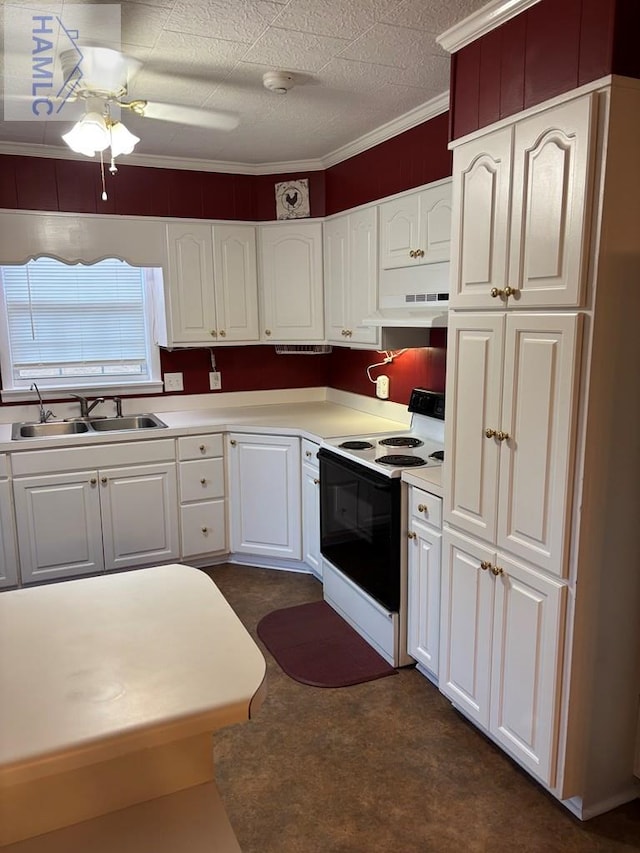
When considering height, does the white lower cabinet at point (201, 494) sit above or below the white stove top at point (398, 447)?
below

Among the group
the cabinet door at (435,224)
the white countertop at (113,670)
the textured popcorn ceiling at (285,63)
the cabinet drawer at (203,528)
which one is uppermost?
the textured popcorn ceiling at (285,63)

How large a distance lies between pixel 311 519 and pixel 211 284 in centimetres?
159

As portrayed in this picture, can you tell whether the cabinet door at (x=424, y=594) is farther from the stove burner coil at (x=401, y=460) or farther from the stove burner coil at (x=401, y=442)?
the stove burner coil at (x=401, y=442)

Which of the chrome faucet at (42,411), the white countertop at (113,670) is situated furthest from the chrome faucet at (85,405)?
the white countertop at (113,670)

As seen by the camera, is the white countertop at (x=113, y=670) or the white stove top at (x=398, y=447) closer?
the white countertop at (x=113, y=670)

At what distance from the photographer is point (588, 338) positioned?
1.68m

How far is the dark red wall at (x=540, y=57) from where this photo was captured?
1.57 m

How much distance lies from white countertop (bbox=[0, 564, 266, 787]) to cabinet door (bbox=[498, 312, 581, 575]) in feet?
3.35

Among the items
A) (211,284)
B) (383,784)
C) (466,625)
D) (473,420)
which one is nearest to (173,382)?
(211,284)

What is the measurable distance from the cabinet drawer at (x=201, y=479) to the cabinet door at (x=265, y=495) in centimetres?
8

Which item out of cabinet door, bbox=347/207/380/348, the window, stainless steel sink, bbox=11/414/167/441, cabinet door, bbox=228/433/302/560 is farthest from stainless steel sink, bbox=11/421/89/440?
cabinet door, bbox=347/207/380/348

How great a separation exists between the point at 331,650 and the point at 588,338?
190 cm

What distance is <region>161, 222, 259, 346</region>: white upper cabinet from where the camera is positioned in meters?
3.80

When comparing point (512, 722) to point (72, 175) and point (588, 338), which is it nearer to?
point (588, 338)
